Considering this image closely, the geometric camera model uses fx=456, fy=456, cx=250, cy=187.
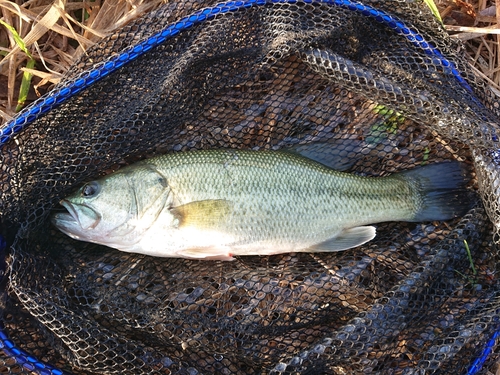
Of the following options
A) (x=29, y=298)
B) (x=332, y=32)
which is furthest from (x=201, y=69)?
(x=29, y=298)

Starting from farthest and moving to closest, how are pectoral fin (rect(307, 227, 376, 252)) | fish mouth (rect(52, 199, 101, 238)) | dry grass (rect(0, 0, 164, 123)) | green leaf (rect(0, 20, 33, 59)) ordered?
dry grass (rect(0, 0, 164, 123))
green leaf (rect(0, 20, 33, 59))
pectoral fin (rect(307, 227, 376, 252))
fish mouth (rect(52, 199, 101, 238))

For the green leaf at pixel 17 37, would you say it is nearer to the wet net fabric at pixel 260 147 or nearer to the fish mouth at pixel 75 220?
the wet net fabric at pixel 260 147

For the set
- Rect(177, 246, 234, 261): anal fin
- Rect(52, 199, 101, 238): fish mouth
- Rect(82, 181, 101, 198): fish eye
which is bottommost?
Rect(177, 246, 234, 261): anal fin

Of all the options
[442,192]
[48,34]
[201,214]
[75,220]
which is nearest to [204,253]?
[201,214]

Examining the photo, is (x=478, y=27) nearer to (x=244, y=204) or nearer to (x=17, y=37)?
(x=244, y=204)

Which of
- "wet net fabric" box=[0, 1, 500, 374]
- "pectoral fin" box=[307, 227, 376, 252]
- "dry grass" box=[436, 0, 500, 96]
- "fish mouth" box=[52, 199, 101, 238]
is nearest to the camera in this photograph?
"wet net fabric" box=[0, 1, 500, 374]

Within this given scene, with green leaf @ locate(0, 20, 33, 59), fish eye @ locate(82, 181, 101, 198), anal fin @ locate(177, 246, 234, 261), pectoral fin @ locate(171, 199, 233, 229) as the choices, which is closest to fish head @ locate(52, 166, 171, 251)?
fish eye @ locate(82, 181, 101, 198)

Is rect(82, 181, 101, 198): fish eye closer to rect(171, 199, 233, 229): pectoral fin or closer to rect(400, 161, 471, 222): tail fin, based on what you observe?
rect(171, 199, 233, 229): pectoral fin
